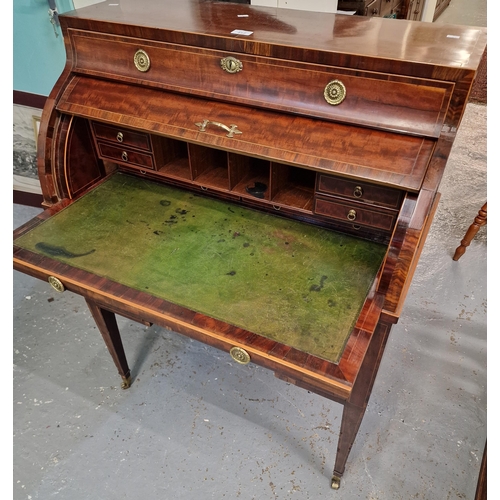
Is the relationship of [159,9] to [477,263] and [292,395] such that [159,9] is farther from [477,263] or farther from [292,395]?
[477,263]

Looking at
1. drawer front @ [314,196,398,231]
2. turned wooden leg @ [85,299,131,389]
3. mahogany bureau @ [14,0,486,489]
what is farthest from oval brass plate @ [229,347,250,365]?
turned wooden leg @ [85,299,131,389]

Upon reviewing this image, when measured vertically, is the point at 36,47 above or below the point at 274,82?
below

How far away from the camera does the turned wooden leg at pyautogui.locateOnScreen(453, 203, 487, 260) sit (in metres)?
2.56

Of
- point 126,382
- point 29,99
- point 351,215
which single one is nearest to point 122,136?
point 351,215

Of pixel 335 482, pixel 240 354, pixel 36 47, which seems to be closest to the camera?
pixel 240 354

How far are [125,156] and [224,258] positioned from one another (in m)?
0.66

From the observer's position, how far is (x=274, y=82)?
137 centimetres

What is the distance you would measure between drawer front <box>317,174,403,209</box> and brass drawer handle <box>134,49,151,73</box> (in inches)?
29.4

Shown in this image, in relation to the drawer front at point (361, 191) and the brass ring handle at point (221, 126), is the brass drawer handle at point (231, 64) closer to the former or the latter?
the brass ring handle at point (221, 126)

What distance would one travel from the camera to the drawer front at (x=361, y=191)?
1.33 meters

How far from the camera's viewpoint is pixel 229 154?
1522mm

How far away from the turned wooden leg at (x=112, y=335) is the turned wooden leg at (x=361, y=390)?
3.35ft

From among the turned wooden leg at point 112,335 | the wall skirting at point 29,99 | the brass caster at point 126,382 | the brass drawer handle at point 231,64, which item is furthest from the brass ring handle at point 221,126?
the wall skirting at point 29,99

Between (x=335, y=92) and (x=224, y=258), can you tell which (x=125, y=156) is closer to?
(x=224, y=258)
